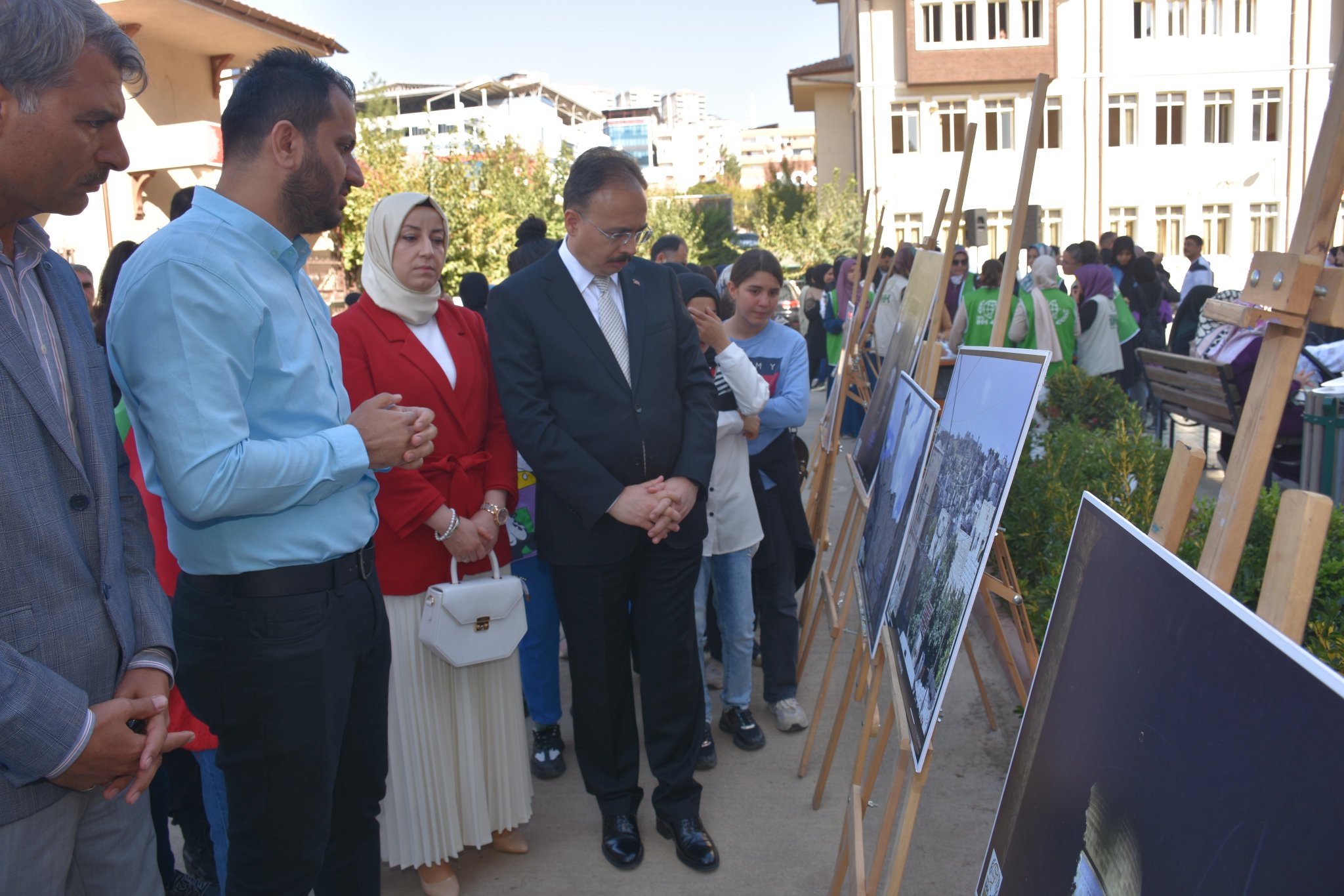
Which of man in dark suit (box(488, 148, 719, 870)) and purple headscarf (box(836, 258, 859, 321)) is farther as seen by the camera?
purple headscarf (box(836, 258, 859, 321))

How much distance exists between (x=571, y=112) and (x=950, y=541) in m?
91.2

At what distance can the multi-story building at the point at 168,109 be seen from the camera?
44.8ft

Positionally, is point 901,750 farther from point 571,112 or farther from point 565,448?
point 571,112

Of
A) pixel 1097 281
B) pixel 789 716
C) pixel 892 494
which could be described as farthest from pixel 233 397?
pixel 1097 281

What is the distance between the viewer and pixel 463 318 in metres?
3.17

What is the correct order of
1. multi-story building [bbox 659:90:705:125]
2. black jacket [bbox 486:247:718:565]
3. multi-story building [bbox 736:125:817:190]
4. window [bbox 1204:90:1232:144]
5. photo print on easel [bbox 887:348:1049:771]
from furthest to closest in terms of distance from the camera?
multi-story building [bbox 659:90:705:125], multi-story building [bbox 736:125:817:190], window [bbox 1204:90:1232:144], black jacket [bbox 486:247:718:565], photo print on easel [bbox 887:348:1049:771]

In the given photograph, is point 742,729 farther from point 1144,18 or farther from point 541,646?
point 1144,18

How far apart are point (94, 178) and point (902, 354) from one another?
276cm

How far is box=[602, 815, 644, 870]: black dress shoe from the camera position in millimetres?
3162

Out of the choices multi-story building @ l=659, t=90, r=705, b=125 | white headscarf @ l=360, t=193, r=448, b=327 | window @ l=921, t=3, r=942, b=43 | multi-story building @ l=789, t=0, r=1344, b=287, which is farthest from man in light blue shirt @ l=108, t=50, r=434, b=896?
multi-story building @ l=659, t=90, r=705, b=125

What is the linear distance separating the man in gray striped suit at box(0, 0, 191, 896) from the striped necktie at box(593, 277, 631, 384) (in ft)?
5.05

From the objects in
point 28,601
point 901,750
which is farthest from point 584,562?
point 28,601

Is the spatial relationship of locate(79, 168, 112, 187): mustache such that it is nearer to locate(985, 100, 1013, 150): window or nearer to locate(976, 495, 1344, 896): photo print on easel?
locate(976, 495, 1344, 896): photo print on easel

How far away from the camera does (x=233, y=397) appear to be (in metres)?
1.85
